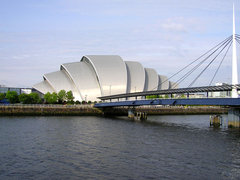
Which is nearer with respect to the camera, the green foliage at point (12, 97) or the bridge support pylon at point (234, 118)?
the bridge support pylon at point (234, 118)

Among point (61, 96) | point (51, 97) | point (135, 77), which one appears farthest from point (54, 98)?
point (135, 77)

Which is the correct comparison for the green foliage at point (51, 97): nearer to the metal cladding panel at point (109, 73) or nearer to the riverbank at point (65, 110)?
the riverbank at point (65, 110)

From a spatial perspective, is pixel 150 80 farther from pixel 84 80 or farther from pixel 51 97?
pixel 51 97

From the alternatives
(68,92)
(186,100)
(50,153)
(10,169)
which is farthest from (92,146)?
(68,92)

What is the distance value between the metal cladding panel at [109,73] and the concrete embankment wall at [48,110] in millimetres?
17435

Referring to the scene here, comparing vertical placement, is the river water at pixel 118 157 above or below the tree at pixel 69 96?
below

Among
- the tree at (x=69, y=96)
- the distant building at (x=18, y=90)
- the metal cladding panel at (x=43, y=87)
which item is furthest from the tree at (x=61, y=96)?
the distant building at (x=18, y=90)

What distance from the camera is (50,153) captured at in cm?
2564

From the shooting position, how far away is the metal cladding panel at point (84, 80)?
3750 inches

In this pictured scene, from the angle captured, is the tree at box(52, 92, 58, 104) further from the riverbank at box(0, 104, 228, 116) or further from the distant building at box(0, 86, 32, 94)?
the distant building at box(0, 86, 32, 94)

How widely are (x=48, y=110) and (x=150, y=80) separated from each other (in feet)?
158

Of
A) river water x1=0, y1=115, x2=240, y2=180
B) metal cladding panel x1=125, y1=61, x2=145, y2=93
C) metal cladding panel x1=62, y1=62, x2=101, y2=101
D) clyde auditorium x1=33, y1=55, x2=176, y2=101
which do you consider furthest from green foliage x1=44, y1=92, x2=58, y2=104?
river water x1=0, y1=115, x2=240, y2=180

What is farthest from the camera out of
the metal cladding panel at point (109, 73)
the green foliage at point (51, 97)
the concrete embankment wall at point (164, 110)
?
the metal cladding panel at point (109, 73)

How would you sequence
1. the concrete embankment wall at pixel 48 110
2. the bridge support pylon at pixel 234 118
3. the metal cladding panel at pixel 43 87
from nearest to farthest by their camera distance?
the bridge support pylon at pixel 234 118 < the concrete embankment wall at pixel 48 110 < the metal cladding panel at pixel 43 87
